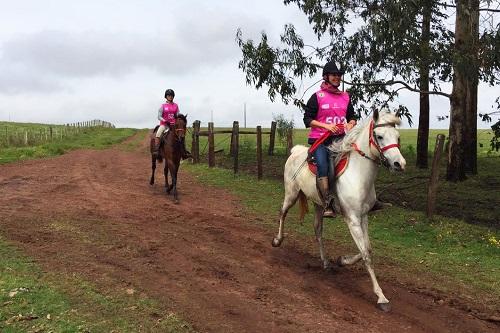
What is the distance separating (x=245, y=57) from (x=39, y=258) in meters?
10.5

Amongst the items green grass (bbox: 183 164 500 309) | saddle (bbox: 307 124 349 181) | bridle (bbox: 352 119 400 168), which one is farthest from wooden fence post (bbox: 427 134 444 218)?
bridle (bbox: 352 119 400 168)

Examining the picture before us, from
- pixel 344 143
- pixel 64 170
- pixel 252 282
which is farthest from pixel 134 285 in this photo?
pixel 64 170

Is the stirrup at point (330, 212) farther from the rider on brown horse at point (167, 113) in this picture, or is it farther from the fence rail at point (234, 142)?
the fence rail at point (234, 142)

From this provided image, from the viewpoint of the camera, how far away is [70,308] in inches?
211

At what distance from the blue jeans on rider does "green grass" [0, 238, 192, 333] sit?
2.84m

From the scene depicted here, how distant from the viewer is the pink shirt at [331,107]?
23.2 ft

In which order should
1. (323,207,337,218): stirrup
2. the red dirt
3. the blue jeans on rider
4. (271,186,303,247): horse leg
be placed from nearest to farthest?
the red dirt, the blue jeans on rider, (323,207,337,218): stirrup, (271,186,303,247): horse leg

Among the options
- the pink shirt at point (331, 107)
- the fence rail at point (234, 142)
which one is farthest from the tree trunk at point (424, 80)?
the pink shirt at point (331, 107)

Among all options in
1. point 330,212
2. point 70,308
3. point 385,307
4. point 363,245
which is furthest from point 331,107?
point 70,308

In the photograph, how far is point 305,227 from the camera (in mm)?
10898

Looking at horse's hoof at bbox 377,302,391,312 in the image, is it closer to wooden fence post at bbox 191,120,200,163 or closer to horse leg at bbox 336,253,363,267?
horse leg at bbox 336,253,363,267

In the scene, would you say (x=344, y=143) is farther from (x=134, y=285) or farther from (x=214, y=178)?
(x=214, y=178)

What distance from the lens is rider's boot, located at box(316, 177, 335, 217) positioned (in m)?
6.66

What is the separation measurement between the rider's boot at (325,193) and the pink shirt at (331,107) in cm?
81
